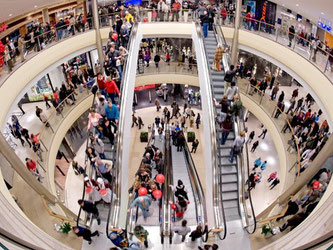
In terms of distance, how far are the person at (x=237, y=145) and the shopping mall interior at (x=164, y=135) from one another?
3 centimetres

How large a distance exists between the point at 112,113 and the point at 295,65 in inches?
318

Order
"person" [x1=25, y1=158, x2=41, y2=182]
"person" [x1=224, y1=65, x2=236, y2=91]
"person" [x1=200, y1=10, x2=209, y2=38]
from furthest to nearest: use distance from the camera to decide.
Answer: "person" [x1=200, y1=10, x2=209, y2=38], "person" [x1=224, y1=65, x2=236, y2=91], "person" [x1=25, y1=158, x2=41, y2=182]

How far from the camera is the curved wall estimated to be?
8.78 meters

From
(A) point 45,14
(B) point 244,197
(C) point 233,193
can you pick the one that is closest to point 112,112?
(C) point 233,193

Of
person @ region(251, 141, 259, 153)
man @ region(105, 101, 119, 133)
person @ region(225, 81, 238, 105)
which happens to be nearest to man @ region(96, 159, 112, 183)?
man @ region(105, 101, 119, 133)

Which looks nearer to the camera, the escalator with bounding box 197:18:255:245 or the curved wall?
the escalator with bounding box 197:18:255:245

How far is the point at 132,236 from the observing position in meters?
6.16

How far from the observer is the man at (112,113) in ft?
24.2

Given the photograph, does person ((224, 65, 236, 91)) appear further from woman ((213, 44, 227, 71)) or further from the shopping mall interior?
woman ((213, 44, 227, 71))

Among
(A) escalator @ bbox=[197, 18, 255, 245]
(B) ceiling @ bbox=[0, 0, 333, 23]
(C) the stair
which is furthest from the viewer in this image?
(B) ceiling @ bbox=[0, 0, 333, 23]

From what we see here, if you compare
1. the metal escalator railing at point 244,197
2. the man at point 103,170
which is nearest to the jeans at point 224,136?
the metal escalator railing at point 244,197

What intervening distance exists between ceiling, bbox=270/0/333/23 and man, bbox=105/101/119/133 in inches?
309

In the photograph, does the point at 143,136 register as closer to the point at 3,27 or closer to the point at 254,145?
the point at 254,145

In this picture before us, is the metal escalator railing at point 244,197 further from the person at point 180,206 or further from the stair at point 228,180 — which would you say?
the person at point 180,206
